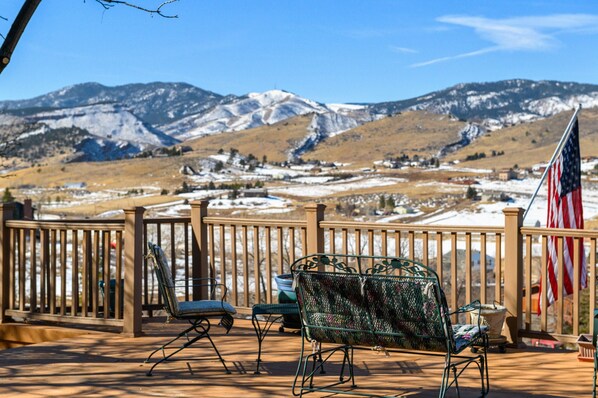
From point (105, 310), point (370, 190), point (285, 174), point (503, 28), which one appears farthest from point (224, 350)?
point (503, 28)

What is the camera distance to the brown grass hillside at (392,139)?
107500mm

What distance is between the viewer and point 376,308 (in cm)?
428

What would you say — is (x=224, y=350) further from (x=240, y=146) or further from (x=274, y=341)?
(x=240, y=146)

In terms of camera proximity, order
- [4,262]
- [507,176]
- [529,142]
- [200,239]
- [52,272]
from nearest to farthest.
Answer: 1. [52,272]
2. [4,262]
3. [200,239]
4. [507,176]
5. [529,142]

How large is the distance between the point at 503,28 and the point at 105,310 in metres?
129

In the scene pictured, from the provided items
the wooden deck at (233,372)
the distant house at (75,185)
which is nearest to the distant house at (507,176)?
the distant house at (75,185)

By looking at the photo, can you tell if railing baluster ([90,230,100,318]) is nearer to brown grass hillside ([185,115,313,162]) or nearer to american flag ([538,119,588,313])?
american flag ([538,119,588,313])

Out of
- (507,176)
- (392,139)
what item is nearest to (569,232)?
(507,176)

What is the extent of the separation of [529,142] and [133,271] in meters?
100

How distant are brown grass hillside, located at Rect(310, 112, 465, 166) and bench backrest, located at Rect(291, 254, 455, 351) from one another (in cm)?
9510

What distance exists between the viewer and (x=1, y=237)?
730cm

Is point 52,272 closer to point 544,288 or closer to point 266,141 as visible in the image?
point 544,288

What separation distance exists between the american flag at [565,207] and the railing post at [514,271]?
0.84 metres

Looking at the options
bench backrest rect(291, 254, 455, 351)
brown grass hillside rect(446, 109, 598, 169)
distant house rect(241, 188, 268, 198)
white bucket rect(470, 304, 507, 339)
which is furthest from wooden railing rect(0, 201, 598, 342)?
brown grass hillside rect(446, 109, 598, 169)
